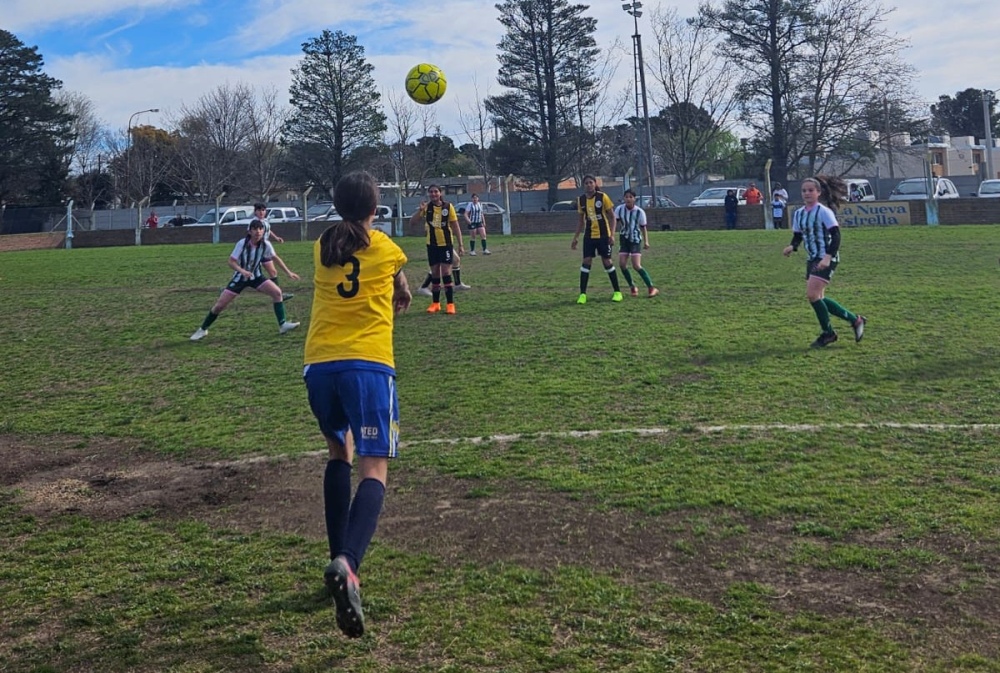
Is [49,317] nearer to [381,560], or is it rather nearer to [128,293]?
[128,293]

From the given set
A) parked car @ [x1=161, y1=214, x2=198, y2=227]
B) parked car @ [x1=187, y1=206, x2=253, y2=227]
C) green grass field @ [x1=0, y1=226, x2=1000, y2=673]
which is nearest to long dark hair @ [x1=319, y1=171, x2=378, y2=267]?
green grass field @ [x1=0, y1=226, x2=1000, y2=673]

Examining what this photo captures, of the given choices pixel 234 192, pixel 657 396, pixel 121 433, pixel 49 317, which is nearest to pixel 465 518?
pixel 657 396

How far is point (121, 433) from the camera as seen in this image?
28.4 ft

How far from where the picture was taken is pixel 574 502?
6043 millimetres

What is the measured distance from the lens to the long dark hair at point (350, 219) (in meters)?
4.75

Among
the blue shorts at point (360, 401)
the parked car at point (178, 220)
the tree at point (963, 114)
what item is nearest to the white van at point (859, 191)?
the parked car at point (178, 220)

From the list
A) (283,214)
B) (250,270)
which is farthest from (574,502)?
(283,214)

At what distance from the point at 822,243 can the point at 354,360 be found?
795cm

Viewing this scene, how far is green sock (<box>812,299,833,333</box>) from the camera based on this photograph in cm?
1103

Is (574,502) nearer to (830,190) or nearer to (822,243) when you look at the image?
(822,243)

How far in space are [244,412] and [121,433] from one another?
1095 millimetres

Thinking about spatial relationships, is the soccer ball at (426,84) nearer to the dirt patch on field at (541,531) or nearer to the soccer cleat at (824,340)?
the soccer cleat at (824,340)

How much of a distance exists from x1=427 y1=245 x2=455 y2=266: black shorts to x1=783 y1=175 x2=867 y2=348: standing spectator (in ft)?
18.4

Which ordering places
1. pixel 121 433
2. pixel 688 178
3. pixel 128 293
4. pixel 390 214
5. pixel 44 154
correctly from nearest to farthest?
pixel 121 433
pixel 128 293
pixel 390 214
pixel 44 154
pixel 688 178
